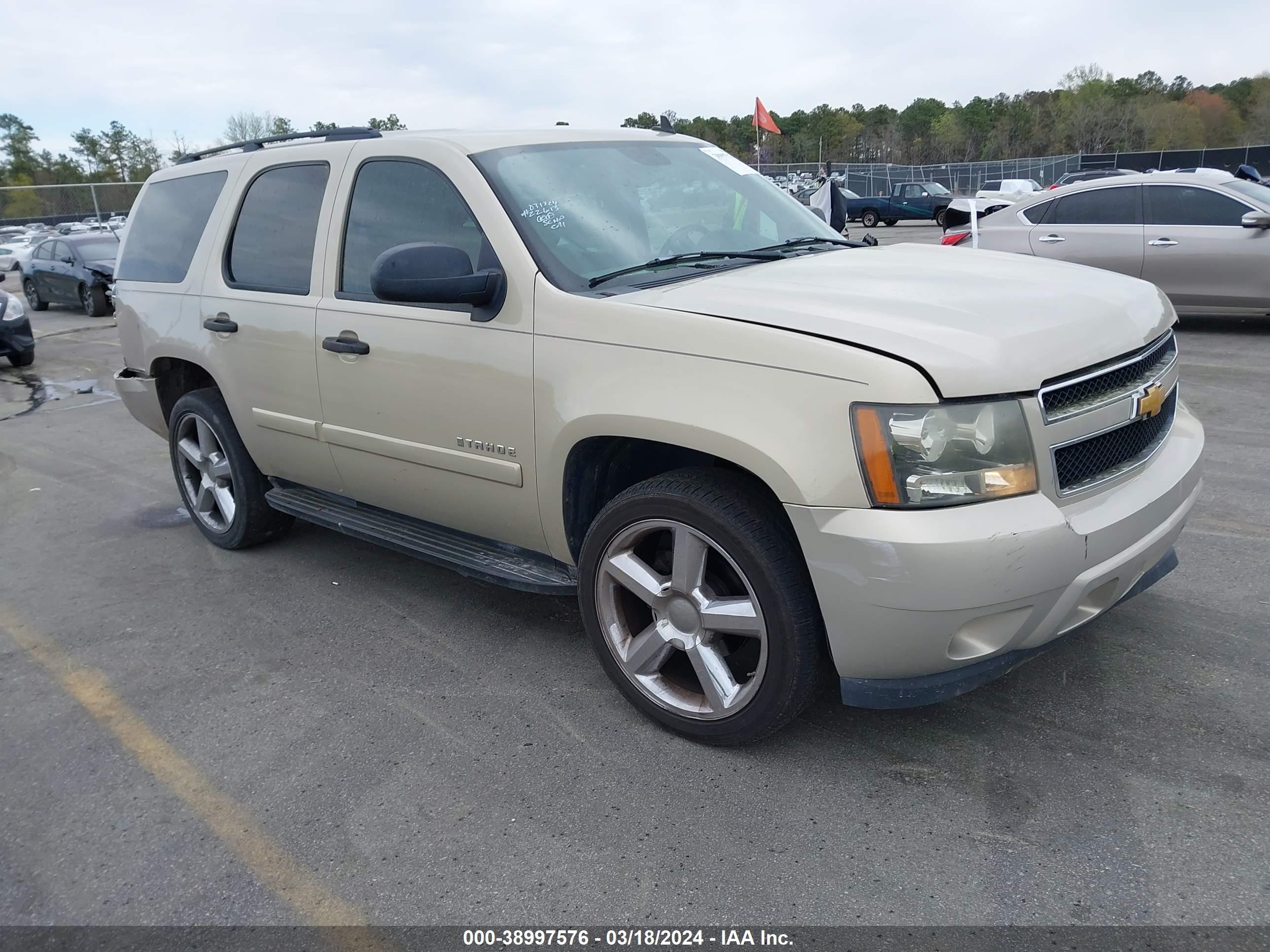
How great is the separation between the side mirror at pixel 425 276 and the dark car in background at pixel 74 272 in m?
16.2

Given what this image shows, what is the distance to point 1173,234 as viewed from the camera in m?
9.50

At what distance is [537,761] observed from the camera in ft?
10.0

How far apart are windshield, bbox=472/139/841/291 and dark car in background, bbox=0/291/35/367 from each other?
10.6 meters

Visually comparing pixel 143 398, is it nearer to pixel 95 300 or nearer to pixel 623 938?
pixel 623 938

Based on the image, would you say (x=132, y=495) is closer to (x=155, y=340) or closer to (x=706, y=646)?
(x=155, y=340)

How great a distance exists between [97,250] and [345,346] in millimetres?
17088

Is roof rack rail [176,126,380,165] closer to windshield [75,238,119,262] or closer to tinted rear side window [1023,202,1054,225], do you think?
tinted rear side window [1023,202,1054,225]

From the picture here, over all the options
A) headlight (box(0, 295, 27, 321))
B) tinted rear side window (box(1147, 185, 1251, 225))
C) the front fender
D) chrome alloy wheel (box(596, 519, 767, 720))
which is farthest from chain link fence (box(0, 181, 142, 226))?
chrome alloy wheel (box(596, 519, 767, 720))

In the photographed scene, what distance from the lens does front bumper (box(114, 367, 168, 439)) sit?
206 inches

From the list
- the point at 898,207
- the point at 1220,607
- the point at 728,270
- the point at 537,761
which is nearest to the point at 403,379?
the point at 728,270

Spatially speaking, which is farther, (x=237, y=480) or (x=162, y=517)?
(x=162, y=517)

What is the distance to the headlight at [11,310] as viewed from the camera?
38.1 feet

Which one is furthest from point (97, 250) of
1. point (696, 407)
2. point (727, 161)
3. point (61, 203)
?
point (61, 203)

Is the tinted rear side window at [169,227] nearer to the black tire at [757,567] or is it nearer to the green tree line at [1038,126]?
the black tire at [757,567]
